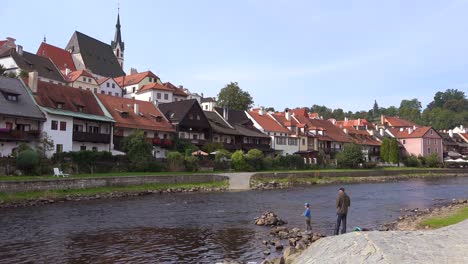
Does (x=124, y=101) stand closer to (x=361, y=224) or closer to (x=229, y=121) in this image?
(x=229, y=121)

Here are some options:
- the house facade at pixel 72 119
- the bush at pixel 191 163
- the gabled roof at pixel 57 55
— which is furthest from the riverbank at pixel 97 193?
the gabled roof at pixel 57 55

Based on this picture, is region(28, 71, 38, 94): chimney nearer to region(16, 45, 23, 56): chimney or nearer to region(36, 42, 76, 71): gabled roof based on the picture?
region(16, 45, 23, 56): chimney

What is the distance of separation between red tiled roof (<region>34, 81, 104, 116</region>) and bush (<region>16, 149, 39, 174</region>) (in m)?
10.4

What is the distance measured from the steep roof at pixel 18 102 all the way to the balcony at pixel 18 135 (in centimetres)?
166

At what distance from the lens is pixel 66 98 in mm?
53281

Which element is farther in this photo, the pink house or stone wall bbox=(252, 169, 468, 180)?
A: the pink house

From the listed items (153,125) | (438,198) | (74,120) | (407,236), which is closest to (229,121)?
(153,125)

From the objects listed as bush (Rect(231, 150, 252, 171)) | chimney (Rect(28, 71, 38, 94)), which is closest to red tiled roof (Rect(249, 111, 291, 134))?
bush (Rect(231, 150, 252, 171))

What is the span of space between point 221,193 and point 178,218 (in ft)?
55.7

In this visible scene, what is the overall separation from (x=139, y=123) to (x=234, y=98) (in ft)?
143

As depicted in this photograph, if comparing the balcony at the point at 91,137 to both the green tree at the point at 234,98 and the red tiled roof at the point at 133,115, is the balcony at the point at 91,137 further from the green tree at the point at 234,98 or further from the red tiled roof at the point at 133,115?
the green tree at the point at 234,98

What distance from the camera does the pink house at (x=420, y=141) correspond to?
111 metres

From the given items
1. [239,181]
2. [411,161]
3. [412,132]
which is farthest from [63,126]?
[412,132]

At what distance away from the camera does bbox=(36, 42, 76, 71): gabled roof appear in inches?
3755
